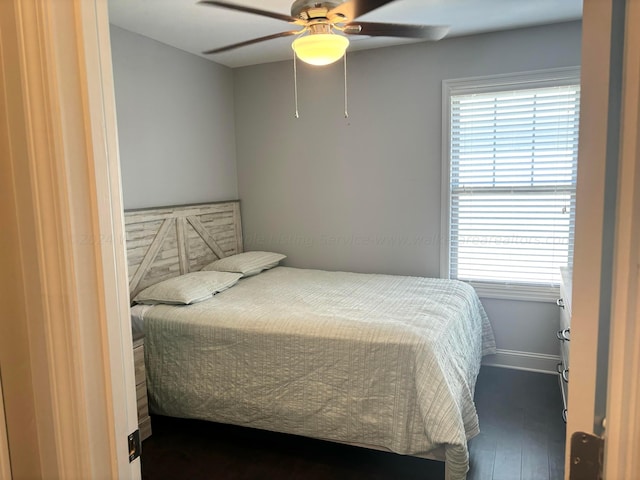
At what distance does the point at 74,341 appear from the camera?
916 mm

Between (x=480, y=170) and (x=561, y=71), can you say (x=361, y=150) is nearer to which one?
(x=480, y=170)

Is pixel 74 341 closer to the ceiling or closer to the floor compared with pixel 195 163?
closer to the floor

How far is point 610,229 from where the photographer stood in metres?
0.69

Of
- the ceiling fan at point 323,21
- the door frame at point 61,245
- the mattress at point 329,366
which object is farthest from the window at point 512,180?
the door frame at point 61,245

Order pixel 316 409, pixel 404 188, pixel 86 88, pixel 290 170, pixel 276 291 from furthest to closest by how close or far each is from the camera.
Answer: pixel 290 170 < pixel 404 188 < pixel 276 291 < pixel 316 409 < pixel 86 88

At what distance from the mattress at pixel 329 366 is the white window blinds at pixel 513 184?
72 centimetres

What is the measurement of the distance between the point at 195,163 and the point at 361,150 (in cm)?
143

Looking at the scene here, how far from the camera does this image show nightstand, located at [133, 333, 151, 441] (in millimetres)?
2748

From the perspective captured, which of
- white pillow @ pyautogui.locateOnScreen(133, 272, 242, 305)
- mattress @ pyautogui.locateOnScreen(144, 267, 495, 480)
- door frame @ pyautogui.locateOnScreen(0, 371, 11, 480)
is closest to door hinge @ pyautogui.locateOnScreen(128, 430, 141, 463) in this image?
door frame @ pyautogui.locateOnScreen(0, 371, 11, 480)

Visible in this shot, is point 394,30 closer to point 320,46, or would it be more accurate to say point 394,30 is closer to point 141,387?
point 320,46

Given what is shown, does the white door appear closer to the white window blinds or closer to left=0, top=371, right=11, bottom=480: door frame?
left=0, top=371, right=11, bottom=480: door frame

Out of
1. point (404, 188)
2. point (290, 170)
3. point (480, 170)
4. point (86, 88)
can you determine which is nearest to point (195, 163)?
point (290, 170)

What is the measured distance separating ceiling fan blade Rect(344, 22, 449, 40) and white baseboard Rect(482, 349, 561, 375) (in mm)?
2525

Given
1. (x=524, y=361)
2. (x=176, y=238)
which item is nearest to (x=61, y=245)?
(x=176, y=238)
